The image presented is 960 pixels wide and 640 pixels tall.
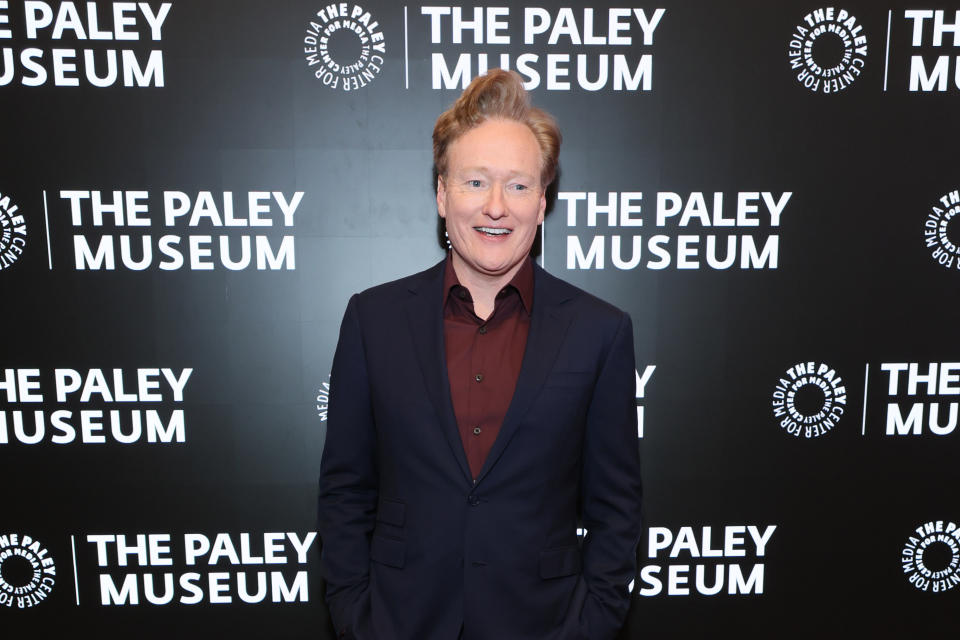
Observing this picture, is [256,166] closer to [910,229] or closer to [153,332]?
[153,332]

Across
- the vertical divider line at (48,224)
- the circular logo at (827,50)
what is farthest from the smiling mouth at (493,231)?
the vertical divider line at (48,224)

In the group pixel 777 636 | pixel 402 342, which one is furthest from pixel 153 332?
pixel 777 636

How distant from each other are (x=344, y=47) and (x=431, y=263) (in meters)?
0.64

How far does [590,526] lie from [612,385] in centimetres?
32

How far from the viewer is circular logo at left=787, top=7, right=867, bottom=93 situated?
1964 mm

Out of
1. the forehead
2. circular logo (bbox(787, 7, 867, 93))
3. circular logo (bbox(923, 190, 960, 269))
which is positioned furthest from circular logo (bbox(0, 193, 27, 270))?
circular logo (bbox(923, 190, 960, 269))

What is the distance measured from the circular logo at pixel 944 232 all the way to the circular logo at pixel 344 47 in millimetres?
1655

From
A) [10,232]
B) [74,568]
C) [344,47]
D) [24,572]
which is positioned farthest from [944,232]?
[24,572]

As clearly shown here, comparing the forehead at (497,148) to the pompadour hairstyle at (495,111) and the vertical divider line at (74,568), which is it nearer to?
the pompadour hairstyle at (495,111)

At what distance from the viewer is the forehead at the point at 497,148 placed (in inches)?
51.4

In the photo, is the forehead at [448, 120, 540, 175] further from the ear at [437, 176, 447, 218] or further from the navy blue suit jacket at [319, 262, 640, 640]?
the navy blue suit jacket at [319, 262, 640, 640]

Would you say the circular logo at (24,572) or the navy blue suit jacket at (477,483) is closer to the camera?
the navy blue suit jacket at (477,483)

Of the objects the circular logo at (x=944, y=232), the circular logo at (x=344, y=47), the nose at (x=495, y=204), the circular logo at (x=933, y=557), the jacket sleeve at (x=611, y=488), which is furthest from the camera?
the circular logo at (x=933, y=557)

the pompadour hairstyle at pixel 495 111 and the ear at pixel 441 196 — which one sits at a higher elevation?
the pompadour hairstyle at pixel 495 111
